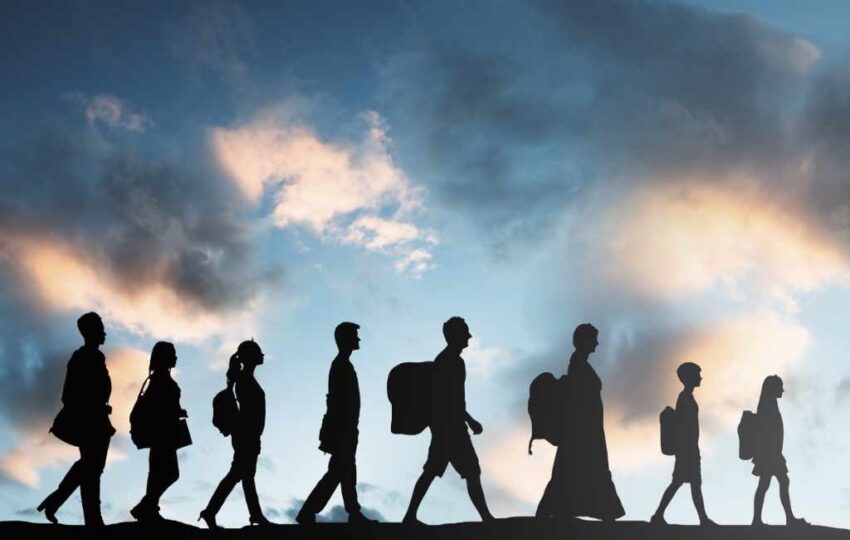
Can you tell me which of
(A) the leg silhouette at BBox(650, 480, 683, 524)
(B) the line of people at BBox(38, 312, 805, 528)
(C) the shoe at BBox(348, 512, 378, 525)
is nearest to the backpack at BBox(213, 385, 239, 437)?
(B) the line of people at BBox(38, 312, 805, 528)

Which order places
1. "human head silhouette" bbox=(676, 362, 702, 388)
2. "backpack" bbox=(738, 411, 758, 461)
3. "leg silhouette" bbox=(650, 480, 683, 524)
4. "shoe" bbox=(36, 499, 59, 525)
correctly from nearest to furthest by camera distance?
1. "shoe" bbox=(36, 499, 59, 525)
2. "leg silhouette" bbox=(650, 480, 683, 524)
3. "human head silhouette" bbox=(676, 362, 702, 388)
4. "backpack" bbox=(738, 411, 758, 461)

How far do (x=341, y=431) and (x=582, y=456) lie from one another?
11.6ft

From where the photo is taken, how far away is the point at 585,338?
1603 cm

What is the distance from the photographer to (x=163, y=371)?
1449 cm

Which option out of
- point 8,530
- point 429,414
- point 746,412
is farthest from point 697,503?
point 8,530

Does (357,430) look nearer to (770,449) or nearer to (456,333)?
(456,333)

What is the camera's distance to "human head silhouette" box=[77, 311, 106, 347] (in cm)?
1387

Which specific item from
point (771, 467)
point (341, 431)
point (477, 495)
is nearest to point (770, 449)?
point (771, 467)

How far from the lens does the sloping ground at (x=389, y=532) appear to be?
1368cm

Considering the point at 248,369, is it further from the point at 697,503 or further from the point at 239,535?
the point at 697,503

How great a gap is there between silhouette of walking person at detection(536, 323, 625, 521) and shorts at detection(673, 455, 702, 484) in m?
3.11

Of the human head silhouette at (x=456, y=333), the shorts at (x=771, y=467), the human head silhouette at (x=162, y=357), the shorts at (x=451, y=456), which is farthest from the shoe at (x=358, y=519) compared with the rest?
the shorts at (x=771, y=467)

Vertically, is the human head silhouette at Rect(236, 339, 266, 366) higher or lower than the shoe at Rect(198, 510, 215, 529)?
higher

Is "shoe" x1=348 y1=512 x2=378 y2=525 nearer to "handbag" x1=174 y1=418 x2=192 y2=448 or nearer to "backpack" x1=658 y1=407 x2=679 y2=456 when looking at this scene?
"handbag" x1=174 y1=418 x2=192 y2=448
